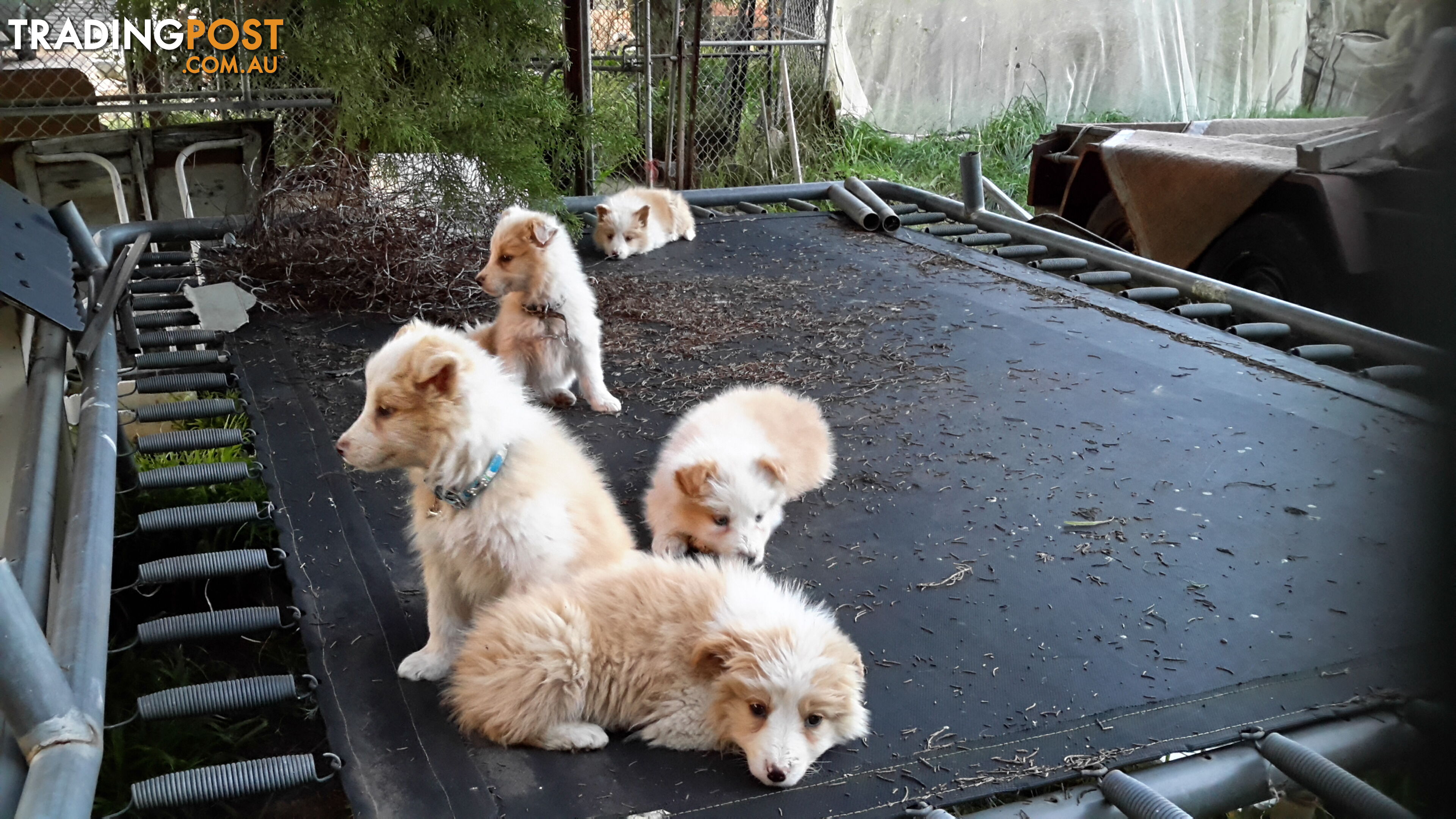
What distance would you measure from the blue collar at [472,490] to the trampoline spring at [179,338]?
245 cm

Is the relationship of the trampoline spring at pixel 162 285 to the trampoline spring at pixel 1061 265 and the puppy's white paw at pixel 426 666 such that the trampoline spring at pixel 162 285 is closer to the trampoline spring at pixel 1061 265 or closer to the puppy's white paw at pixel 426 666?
the puppy's white paw at pixel 426 666

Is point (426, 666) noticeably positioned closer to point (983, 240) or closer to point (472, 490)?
point (472, 490)

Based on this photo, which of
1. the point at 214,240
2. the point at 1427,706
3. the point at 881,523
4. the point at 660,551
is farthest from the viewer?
the point at 214,240

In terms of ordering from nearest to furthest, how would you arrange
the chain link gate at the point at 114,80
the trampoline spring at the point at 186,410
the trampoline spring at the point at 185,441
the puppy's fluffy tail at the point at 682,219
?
the trampoline spring at the point at 185,441
the trampoline spring at the point at 186,410
the chain link gate at the point at 114,80
the puppy's fluffy tail at the point at 682,219

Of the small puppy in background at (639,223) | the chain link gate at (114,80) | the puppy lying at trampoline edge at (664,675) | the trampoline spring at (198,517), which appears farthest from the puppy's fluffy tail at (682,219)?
the puppy lying at trampoline edge at (664,675)

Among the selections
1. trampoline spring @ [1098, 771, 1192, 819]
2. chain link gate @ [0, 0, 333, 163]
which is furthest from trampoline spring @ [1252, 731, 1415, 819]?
chain link gate @ [0, 0, 333, 163]

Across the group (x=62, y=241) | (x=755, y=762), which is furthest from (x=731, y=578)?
(x=62, y=241)

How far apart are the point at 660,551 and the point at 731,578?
0.64 metres

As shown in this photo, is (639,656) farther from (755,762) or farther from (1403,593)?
(1403,593)

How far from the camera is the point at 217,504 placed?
2.74m

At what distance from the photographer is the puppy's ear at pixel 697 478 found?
8.79 feet

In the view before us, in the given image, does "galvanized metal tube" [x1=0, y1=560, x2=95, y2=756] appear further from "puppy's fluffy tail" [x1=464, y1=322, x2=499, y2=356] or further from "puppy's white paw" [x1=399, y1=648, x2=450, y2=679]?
"puppy's fluffy tail" [x1=464, y1=322, x2=499, y2=356]

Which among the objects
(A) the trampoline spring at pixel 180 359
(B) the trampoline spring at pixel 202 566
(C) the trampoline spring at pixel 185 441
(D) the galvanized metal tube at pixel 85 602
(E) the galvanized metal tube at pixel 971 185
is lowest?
(B) the trampoline spring at pixel 202 566

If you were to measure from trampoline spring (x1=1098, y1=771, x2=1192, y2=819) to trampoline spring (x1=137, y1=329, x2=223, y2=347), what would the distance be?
366 centimetres
